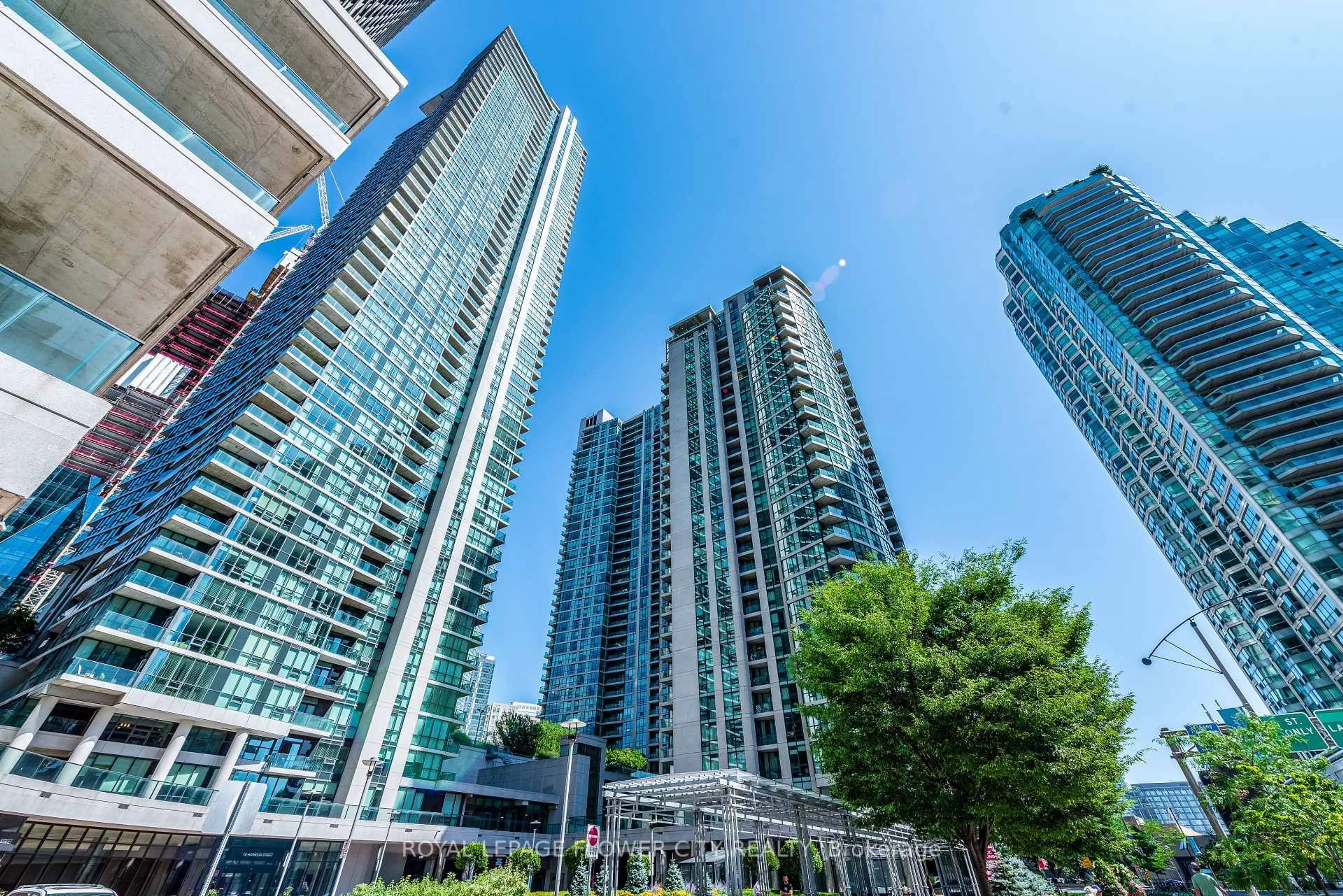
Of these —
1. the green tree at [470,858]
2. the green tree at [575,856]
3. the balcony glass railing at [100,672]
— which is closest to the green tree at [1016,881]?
the green tree at [575,856]

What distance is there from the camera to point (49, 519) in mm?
51312

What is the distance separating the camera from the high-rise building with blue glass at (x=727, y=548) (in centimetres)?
4700

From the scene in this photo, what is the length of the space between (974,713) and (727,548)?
40378mm

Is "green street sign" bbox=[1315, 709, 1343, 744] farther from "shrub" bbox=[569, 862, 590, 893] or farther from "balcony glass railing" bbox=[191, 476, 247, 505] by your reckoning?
"balcony glass railing" bbox=[191, 476, 247, 505]

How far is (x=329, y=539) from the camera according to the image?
134 ft

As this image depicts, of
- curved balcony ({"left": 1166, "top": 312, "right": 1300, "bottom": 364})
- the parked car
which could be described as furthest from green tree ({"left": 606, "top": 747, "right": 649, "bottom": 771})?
curved balcony ({"left": 1166, "top": 312, "right": 1300, "bottom": 364})

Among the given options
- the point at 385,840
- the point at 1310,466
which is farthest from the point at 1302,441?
the point at 385,840

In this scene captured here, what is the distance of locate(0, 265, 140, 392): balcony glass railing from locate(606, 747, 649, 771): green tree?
55010mm

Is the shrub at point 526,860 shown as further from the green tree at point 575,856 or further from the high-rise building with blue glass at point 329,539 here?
the high-rise building with blue glass at point 329,539

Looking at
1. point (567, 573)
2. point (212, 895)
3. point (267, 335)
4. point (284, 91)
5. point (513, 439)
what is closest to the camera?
point (284, 91)

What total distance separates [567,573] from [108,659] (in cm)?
6415

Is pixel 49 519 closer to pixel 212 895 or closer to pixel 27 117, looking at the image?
pixel 212 895

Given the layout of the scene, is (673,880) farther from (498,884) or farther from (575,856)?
(498,884)

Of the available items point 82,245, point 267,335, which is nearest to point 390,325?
point 267,335
